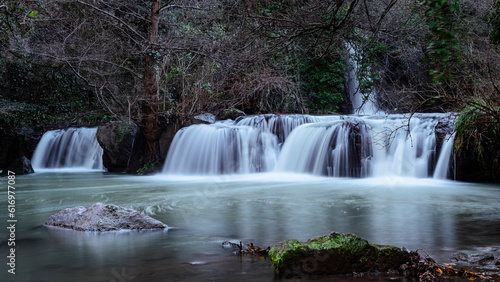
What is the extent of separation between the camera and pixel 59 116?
2061cm

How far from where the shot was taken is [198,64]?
16125 millimetres

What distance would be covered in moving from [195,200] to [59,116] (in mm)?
15141

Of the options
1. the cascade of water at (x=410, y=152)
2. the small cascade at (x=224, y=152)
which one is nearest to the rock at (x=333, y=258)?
the cascade of water at (x=410, y=152)

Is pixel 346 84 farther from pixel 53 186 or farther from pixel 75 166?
pixel 53 186

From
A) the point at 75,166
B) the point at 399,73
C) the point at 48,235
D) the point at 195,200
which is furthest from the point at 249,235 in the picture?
the point at 399,73

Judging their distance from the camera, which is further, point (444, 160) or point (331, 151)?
point (331, 151)

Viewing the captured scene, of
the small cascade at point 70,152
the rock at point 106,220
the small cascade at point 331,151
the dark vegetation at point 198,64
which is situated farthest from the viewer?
the small cascade at point 70,152

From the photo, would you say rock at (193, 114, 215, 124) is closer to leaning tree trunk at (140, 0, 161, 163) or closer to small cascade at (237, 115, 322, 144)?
leaning tree trunk at (140, 0, 161, 163)

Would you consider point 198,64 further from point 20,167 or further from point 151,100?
point 20,167

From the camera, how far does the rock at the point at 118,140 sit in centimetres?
1565

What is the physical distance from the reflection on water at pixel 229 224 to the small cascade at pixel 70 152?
7.83m

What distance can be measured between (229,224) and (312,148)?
834 centimetres

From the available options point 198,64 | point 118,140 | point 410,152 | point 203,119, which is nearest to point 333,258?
point 410,152

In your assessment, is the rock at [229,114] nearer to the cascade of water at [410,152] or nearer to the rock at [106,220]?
the cascade of water at [410,152]
